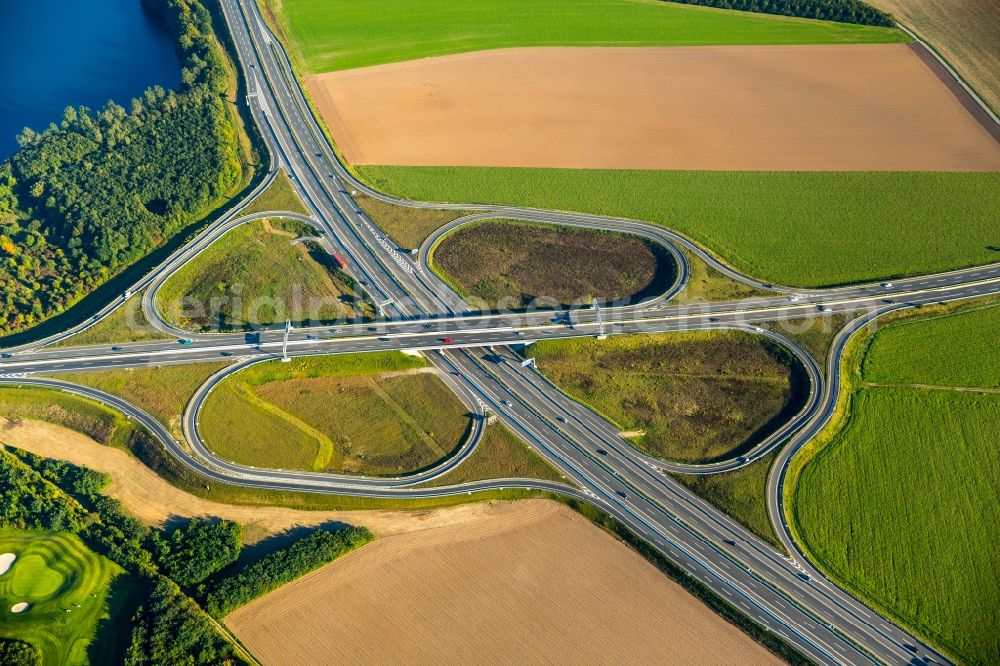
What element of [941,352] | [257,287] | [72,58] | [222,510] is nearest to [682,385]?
[941,352]

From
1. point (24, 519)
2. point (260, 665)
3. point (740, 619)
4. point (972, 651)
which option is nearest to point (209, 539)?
point (260, 665)

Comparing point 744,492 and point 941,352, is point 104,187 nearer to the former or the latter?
point 744,492

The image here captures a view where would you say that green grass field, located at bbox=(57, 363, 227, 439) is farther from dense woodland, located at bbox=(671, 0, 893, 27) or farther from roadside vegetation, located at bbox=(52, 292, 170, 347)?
dense woodland, located at bbox=(671, 0, 893, 27)

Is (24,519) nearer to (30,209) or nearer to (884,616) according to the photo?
(30,209)

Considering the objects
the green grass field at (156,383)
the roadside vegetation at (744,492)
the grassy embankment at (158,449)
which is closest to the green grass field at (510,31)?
the green grass field at (156,383)

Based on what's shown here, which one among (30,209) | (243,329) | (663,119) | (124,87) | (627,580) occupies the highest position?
(124,87)

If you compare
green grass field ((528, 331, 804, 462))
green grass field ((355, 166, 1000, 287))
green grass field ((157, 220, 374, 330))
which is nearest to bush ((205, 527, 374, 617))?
green grass field ((157, 220, 374, 330))

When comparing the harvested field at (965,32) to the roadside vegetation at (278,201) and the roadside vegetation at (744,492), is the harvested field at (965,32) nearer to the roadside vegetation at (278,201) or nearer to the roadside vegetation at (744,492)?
the roadside vegetation at (744,492)
